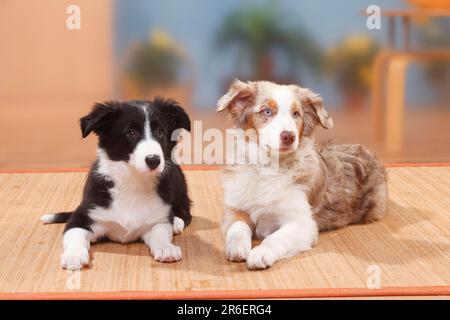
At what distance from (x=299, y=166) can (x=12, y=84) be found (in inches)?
120

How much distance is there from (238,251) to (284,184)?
387 millimetres

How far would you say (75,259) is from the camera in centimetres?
273

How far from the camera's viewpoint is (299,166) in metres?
3.10

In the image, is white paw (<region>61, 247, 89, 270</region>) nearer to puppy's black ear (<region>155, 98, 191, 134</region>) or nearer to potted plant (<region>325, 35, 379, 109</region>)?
puppy's black ear (<region>155, 98, 191, 134</region>)

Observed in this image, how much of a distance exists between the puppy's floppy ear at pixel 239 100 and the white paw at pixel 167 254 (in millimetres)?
601

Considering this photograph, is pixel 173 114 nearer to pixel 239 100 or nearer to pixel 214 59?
pixel 239 100

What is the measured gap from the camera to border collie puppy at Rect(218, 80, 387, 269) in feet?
9.58

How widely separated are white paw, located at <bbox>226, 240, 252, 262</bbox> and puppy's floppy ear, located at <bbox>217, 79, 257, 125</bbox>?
519 millimetres

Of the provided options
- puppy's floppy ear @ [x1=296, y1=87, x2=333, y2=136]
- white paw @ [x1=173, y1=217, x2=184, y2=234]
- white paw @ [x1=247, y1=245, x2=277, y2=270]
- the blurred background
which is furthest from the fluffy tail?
the blurred background

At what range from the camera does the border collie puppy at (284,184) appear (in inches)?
115

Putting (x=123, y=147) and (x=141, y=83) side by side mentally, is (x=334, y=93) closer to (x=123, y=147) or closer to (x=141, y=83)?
(x=141, y=83)

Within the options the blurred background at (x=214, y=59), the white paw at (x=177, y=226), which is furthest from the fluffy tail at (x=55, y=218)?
the blurred background at (x=214, y=59)
